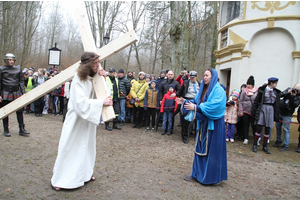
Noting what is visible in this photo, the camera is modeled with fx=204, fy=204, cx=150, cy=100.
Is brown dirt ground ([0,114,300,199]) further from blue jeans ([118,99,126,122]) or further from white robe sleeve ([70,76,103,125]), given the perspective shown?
blue jeans ([118,99,126,122])

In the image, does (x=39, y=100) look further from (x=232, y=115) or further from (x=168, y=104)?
(x=232, y=115)

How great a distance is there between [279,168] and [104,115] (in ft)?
15.5

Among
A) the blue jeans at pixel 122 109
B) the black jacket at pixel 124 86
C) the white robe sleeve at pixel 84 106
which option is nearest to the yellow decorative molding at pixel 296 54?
the black jacket at pixel 124 86

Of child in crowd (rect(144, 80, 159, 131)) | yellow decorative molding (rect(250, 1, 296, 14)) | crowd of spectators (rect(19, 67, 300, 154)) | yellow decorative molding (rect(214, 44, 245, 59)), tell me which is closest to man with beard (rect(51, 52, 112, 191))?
crowd of spectators (rect(19, 67, 300, 154))

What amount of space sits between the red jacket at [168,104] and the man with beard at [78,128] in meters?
4.47

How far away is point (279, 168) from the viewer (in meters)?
5.15

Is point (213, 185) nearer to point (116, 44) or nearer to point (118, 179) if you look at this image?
point (118, 179)

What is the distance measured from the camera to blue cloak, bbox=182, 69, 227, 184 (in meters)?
3.67

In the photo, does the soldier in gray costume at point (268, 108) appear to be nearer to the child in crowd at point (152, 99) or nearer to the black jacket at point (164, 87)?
the black jacket at point (164, 87)

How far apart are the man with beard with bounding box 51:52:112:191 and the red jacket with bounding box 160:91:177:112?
176 inches

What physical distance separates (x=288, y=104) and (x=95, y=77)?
636 cm

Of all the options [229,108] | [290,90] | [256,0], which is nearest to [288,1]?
[256,0]

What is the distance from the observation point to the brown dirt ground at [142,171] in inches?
133

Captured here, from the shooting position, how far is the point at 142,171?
A: 14.1 feet
